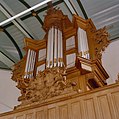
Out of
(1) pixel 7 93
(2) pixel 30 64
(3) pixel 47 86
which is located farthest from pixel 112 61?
(1) pixel 7 93

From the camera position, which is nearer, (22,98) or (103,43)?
(22,98)

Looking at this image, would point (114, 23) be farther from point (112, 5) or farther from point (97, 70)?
point (97, 70)

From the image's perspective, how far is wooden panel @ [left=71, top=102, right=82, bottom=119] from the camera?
4.18m

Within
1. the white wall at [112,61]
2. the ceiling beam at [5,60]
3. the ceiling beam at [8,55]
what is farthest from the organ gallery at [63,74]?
the ceiling beam at [5,60]

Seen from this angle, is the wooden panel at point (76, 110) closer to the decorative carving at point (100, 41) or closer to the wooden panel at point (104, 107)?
the wooden panel at point (104, 107)

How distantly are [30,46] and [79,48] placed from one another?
1.77 m

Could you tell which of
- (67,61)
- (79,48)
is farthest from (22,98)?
(79,48)

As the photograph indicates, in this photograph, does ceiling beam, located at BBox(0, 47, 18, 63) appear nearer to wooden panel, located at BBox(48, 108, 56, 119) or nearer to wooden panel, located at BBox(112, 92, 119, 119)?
wooden panel, located at BBox(48, 108, 56, 119)

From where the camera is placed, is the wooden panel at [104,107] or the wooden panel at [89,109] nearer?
the wooden panel at [104,107]

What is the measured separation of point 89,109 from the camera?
4.14 metres

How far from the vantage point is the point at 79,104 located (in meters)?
4.28

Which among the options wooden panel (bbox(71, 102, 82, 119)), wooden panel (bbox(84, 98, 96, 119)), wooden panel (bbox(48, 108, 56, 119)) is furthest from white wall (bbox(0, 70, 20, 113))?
wooden panel (bbox(84, 98, 96, 119))

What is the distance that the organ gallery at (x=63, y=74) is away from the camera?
169 inches

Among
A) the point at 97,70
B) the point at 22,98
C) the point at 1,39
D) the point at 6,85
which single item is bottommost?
the point at 22,98
